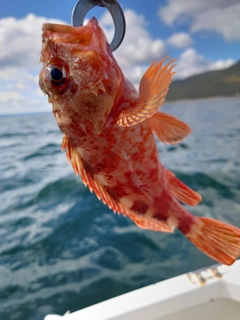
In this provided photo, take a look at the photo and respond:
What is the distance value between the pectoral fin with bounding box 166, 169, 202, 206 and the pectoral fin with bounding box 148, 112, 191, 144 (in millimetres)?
196

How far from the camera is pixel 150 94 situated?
125 centimetres

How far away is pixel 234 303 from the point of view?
290 centimetres

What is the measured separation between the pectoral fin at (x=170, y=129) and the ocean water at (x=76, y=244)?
303 centimetres

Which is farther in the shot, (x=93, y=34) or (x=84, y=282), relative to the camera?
(x=84, y=282)

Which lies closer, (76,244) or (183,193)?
(183,193)

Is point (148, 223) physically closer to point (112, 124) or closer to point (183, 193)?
point (183, 193)

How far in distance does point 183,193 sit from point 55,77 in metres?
0.89

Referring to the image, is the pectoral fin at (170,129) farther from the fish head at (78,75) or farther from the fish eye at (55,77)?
the fish eye at (55,77)

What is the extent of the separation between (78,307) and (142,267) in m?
1.36

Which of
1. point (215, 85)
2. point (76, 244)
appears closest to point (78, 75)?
point (76, 244)

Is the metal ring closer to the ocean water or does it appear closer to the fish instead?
the fish

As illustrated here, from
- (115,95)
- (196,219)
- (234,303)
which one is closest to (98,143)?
(115,95)

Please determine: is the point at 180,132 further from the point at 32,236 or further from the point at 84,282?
the point at 32,236

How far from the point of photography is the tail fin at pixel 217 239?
4.85 feet
